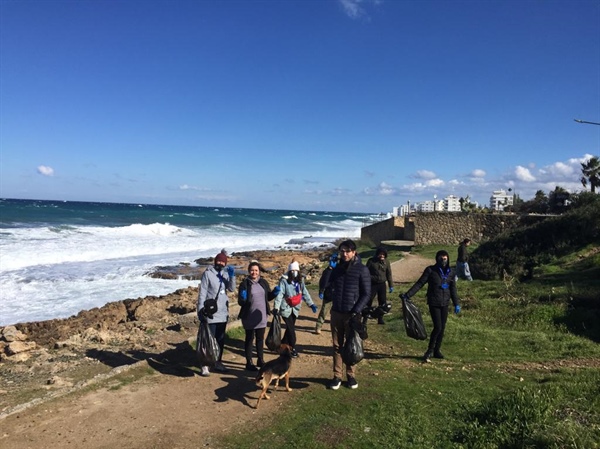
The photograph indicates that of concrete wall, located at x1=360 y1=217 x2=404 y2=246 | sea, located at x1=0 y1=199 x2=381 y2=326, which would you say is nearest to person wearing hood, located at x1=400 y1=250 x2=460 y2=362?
sea, located at x1=0 y1=199 x2=381 y2=326

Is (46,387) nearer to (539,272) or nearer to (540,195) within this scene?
(539,272)

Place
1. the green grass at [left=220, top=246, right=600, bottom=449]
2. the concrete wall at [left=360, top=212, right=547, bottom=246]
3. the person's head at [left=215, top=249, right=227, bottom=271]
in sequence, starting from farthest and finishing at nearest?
the concrete wall at [left=360, top=212, right=547, bottom=246] < the person's head at [left=215, top=249, right=227, bottom=271] < the green grass at [left=220, top=246, right=600, bottom=449]

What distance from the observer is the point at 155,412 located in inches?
199

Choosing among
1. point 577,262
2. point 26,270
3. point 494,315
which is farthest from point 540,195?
point 26,270

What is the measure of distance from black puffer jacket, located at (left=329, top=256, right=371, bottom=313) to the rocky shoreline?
307 centimetres

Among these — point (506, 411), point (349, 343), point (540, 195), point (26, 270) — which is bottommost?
point (26, 270)

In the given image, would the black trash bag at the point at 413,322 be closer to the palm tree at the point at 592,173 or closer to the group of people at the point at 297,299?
the group of people at the point at 297,299

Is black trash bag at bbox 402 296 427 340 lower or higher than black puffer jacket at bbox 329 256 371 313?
lower

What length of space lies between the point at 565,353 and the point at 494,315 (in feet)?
8.07

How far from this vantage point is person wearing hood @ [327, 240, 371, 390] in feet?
17.1

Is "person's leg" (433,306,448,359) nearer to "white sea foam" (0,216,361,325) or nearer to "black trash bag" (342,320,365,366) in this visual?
"black trash bag" (342,320,365,366)

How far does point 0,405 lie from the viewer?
548 cm

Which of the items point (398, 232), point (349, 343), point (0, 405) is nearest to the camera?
point (349, 343)

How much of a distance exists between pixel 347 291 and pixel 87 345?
5.87 meters
